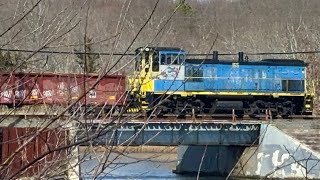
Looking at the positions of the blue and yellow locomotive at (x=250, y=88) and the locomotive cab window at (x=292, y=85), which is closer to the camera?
the blue and yellow locomotive at (x=250, y=88)

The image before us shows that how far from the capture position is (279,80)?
3375 centimetres

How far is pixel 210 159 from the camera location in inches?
1436

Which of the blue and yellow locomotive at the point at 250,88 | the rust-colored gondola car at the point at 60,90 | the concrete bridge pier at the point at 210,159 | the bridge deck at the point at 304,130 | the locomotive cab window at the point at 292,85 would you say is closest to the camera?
the rust-colored gondola car at the point at 60,90

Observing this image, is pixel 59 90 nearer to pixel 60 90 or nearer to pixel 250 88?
pixel 60 90

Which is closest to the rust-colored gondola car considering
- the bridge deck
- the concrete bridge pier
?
the bridge deck

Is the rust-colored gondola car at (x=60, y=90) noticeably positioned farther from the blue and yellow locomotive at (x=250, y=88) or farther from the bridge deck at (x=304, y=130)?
the blue and yellow locomotive at (x=250, y=88)

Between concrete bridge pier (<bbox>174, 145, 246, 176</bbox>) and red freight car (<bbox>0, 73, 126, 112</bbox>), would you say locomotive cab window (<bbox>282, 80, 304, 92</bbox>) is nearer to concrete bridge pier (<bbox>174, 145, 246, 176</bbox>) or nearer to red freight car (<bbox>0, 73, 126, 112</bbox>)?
concrete bridge pier (<bbox>174, 145, 246, 176</bbox>)

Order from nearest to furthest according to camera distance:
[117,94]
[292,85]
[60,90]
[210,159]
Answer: [60,90] → [117,94] → [292,85] → [210,159]

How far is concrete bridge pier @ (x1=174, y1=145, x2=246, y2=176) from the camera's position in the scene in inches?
1367

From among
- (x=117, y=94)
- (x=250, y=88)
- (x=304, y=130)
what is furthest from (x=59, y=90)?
(x=250, y=88)

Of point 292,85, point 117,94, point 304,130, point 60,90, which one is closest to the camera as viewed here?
point 60,90

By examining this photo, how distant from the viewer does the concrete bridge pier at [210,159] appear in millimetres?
34719

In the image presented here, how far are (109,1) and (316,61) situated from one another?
5000 cm

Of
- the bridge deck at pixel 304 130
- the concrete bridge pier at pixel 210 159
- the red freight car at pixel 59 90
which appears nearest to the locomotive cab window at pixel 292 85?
the bridge deck at pixel 304 130
